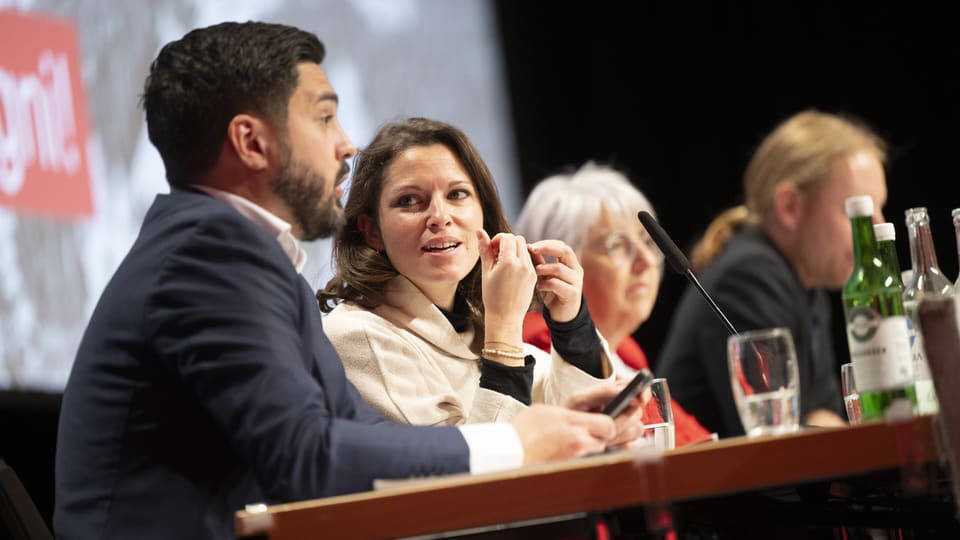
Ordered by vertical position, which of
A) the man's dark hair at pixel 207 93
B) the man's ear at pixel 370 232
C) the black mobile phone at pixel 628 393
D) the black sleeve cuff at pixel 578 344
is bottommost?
the black mobile phone at pixel 628 393

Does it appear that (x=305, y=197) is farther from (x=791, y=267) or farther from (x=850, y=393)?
(x=791, y=267)

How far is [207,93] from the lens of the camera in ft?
5.83

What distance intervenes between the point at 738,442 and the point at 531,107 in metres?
4.07

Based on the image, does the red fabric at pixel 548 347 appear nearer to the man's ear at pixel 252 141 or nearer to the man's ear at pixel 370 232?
the man's ear at pixel 370 232

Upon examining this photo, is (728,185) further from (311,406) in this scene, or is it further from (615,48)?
(311,406)

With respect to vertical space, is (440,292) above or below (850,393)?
above

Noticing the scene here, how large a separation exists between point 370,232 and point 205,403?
905 mm

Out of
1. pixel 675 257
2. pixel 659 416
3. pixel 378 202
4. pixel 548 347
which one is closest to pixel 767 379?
pixel 659 416

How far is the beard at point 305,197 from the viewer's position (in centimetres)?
179

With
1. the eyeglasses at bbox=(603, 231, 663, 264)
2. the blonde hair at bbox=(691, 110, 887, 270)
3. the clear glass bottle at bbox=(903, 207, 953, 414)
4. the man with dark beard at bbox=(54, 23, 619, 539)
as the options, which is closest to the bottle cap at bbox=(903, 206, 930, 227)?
the clear glass bottle at bbox=(903, 207, 953, 414)

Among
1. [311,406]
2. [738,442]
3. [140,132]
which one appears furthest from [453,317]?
[140,132]

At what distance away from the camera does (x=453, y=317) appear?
237 cm

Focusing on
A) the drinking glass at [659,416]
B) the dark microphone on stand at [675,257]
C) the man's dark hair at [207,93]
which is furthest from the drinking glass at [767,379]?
the man's dark hair at [207,93]

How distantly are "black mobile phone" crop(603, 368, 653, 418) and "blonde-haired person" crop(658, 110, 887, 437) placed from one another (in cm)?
206
